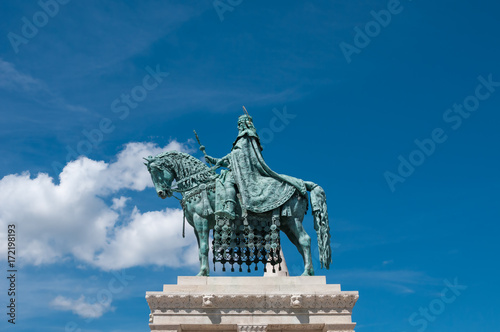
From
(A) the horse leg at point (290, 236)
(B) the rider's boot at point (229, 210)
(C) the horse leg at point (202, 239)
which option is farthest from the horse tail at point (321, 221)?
(C) the horse leg at point (202, 239)

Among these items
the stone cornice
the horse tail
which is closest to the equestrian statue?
the horse tail

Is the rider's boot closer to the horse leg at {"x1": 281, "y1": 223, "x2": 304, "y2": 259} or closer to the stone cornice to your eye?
the horse leg at {"x1": 281, "y1": 223, "x2": 304, "y2": 259}

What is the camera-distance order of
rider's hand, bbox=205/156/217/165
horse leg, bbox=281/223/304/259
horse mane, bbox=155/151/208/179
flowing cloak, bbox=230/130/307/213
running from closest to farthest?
flowing cloak, bbox=230/130/307/213 → horse leg, bbox=281/223/304/259 → horse mane, bbox=155/151/208/179 → rider's hand, bbox=205/156/217/165

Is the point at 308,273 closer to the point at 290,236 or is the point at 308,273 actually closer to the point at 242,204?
the point at 290,236

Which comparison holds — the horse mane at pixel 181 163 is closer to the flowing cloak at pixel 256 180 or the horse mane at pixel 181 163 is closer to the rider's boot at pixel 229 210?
the flowing cloak at pixel 256 180

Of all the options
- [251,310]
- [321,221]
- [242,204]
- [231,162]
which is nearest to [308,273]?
[321,221]

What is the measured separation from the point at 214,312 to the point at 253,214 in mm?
4170

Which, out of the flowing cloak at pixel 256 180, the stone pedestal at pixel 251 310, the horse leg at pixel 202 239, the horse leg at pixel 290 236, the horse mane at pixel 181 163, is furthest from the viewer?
the horse mane at pixel 181 163

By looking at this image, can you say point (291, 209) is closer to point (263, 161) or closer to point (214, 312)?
point (263, 161)

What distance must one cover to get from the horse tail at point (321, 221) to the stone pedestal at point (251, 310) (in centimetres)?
167

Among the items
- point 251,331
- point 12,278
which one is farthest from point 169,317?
point 12,278

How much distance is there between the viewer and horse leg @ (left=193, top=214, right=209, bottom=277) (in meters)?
21.0

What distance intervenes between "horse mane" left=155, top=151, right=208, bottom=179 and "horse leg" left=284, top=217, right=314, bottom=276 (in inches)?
171

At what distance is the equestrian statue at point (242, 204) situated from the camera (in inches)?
842
